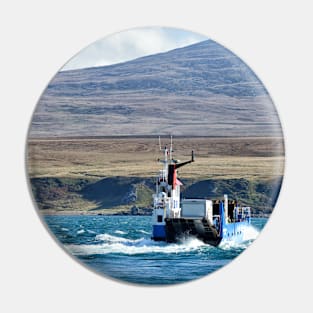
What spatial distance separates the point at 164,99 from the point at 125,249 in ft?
3.58

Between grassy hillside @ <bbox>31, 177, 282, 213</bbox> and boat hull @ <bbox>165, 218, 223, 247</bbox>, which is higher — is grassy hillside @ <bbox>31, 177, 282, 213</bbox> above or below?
above

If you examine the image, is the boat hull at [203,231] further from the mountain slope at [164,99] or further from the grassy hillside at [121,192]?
the mountain slope at [164,99]

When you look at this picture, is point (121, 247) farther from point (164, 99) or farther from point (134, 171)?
point (164, 99)

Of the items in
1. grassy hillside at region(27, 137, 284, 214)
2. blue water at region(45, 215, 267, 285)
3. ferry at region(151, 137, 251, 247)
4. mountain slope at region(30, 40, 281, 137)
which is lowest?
blue water at region(45, 215, 267, 285)

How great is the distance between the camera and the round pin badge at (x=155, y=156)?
7930mm

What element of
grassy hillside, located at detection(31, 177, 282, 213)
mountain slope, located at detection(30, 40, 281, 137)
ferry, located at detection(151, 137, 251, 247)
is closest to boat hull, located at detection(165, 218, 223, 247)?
ferry, located at detection(151, 137, 251, 247)

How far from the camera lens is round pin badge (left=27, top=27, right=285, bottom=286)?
7.93m

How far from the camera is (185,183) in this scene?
8016mm

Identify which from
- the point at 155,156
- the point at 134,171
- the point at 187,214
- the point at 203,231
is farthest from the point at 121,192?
the point at 203,231

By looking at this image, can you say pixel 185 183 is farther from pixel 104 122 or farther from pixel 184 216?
pixel 104 122

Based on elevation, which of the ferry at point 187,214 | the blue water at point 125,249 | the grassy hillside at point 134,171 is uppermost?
the grassy hillside at point 134,171

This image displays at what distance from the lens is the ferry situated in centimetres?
795

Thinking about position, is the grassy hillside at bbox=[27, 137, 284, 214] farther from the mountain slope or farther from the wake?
the wake

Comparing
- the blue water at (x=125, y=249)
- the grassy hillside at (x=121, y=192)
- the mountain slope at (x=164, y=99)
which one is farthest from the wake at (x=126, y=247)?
the mountain slope at (x=164, y=99)
